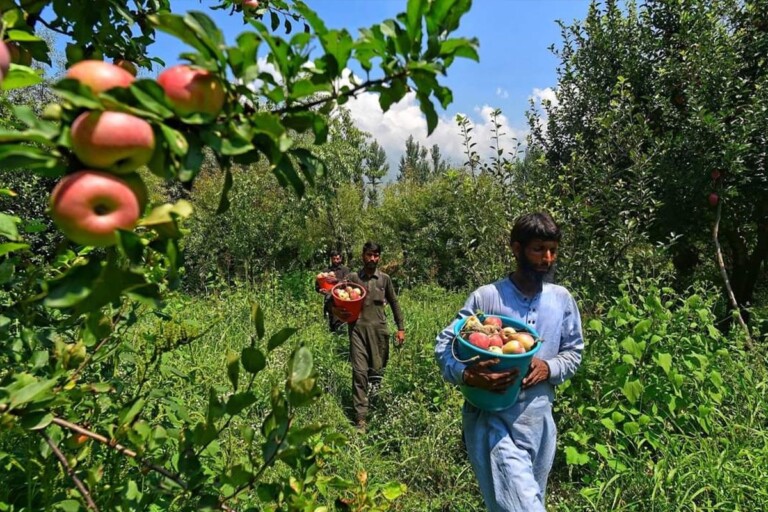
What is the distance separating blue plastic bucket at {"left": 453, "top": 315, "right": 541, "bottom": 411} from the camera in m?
1.84

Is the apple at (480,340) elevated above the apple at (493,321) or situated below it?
below

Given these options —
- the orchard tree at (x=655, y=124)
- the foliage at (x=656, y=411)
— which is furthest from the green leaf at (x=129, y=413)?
the orchard tree at (x=655, y=124)

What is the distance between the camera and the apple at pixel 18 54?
37.5 inches

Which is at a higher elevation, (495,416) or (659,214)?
(659,214)

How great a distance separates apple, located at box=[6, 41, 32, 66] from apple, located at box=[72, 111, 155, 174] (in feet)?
1.66

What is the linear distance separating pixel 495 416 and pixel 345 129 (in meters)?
8.92

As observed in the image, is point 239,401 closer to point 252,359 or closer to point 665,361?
point 252,359

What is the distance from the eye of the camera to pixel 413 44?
0.71m

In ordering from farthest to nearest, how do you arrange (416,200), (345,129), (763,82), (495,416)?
(416,200) < (345,129) < (763,82) < (495,416)

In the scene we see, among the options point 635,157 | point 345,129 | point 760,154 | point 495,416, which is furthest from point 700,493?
point 345,129

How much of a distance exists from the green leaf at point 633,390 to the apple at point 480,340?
127cm

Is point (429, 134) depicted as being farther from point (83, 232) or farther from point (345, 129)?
point (345, 129)

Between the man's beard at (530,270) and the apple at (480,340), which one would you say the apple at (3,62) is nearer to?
the apple at (480,340)

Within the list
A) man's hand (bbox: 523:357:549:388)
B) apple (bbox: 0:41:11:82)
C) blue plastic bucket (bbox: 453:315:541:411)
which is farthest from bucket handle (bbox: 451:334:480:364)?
apple (bbox: 0:41:11:82)
